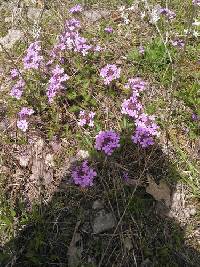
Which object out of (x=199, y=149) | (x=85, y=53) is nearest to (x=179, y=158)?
(x=199, y=149)

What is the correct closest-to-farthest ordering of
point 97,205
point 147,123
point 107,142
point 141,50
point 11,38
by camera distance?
point 97,205
point 107,142
point 147,123
point 141,50
point 11,38

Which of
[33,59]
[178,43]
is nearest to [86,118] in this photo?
[33,59]

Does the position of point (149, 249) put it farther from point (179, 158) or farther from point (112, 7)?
point (112, 7)

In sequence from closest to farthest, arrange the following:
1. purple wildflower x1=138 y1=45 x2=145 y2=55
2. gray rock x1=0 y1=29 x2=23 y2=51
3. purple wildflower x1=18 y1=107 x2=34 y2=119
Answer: purple wildflower x1=18 y1=107 x2=34 y2=119 < purple wildflower x1=138 y1=45 x2=145 y2=55 < gray rock x1=0 y1=29 x2=23 y2=51

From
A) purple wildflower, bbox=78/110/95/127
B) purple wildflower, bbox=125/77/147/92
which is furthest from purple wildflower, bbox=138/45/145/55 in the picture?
purple wildflower, bbox=78/110/95/127

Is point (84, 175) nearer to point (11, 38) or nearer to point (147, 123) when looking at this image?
point (147, 123)

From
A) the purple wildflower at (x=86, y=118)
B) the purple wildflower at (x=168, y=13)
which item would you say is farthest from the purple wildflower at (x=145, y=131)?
the purple wildflower at (x=168, y=13)

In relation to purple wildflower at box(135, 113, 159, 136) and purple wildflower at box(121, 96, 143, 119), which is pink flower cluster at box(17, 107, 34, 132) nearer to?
purple wildflower at box(121, 96, 143, 119)
